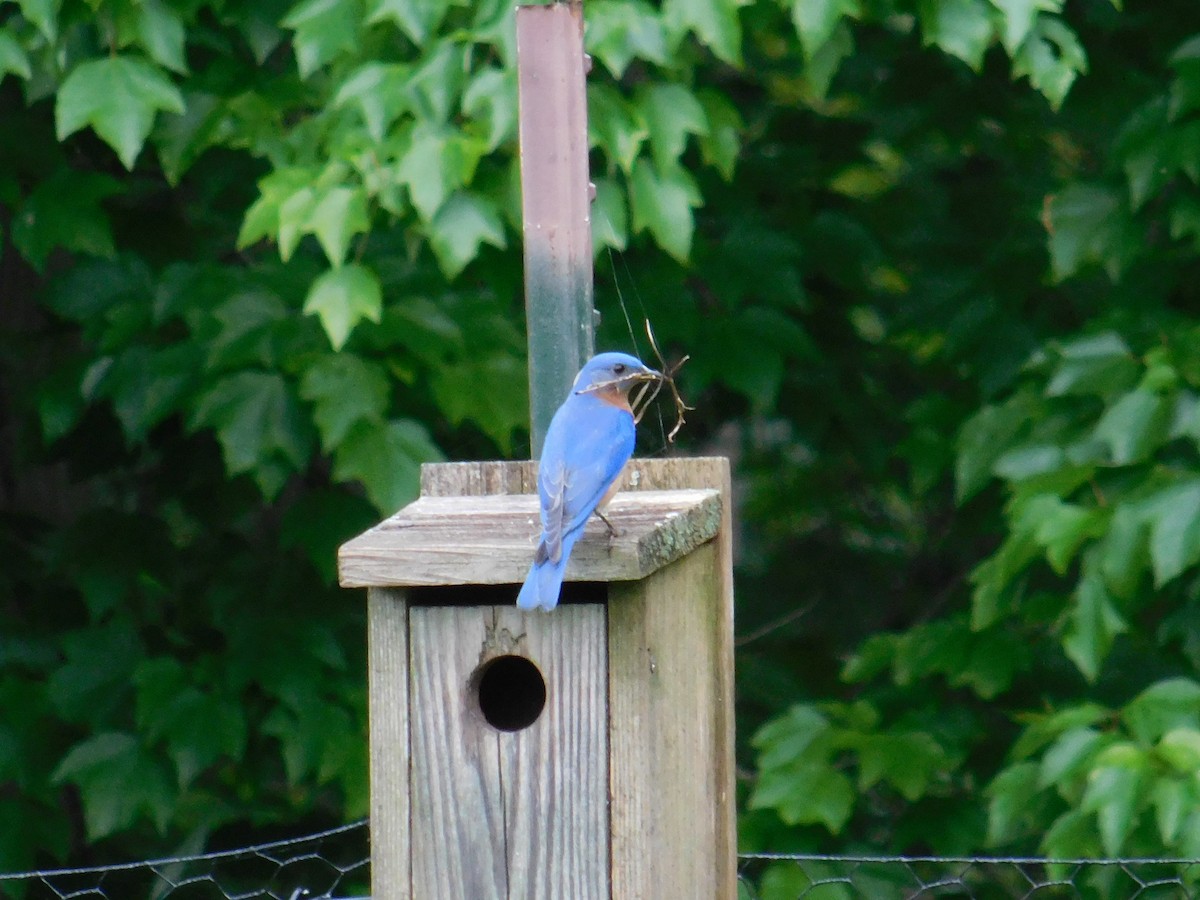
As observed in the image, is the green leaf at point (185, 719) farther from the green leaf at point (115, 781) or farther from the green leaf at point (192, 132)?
the green leaf at point (192, 132)

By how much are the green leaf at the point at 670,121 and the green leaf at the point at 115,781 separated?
175 cm

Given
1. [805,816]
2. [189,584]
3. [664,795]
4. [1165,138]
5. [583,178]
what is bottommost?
[805,816]

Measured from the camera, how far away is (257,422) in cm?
310

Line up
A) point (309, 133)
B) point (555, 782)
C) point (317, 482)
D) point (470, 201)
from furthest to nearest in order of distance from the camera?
1. point (317, 482)
2. point (309, 133)
3. point (470, 201)
4. point (555, 782)

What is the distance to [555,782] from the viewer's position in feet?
5.92

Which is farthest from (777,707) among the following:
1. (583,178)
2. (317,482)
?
(583,178)

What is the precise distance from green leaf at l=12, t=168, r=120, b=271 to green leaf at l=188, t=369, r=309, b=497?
456mm

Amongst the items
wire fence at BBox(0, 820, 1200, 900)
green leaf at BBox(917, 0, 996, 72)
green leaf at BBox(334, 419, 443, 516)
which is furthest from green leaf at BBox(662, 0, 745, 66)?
wire fence at BBox(0, 820, 1200, 900)

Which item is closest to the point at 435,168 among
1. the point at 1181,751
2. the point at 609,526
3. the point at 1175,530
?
the point at 609,526

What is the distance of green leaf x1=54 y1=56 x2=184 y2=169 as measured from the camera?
9.20ft

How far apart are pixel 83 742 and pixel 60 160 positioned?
1.29 m

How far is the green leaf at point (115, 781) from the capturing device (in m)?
3.48

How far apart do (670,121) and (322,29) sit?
62 centimetres

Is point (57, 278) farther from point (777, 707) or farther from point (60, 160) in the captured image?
point (777, 707)
